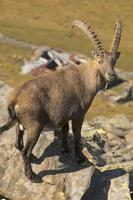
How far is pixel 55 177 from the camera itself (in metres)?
20.1

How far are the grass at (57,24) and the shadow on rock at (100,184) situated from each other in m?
41.4

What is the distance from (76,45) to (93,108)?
24.9 m

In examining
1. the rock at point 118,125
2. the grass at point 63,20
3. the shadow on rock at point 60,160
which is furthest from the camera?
the grass at point 63,20

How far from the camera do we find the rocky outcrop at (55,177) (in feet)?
64.5

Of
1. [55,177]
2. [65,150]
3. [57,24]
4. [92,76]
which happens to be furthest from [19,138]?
[57,24]

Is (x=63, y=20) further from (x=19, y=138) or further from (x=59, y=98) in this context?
(x=59, y=98)

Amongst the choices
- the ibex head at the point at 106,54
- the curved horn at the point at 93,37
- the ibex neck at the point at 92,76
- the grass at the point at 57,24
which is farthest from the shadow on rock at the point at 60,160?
the grass at the point at 57,24

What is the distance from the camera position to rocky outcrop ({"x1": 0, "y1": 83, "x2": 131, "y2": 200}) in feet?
64.5

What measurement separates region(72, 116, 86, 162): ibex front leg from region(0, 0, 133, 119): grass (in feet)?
135

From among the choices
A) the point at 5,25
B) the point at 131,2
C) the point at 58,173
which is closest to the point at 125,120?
the point at 58,173

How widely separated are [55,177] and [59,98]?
2.51 meters

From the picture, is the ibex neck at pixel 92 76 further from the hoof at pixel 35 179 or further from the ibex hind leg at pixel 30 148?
the hoof at pixel 35 179

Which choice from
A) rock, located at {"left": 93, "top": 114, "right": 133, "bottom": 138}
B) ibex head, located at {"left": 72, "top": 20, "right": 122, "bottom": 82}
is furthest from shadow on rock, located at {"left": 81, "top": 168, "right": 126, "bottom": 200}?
rock, located at {"left": 93, "top": 114, "right": 133, "bottom": 138}

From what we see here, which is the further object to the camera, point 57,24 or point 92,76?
point 57,24
